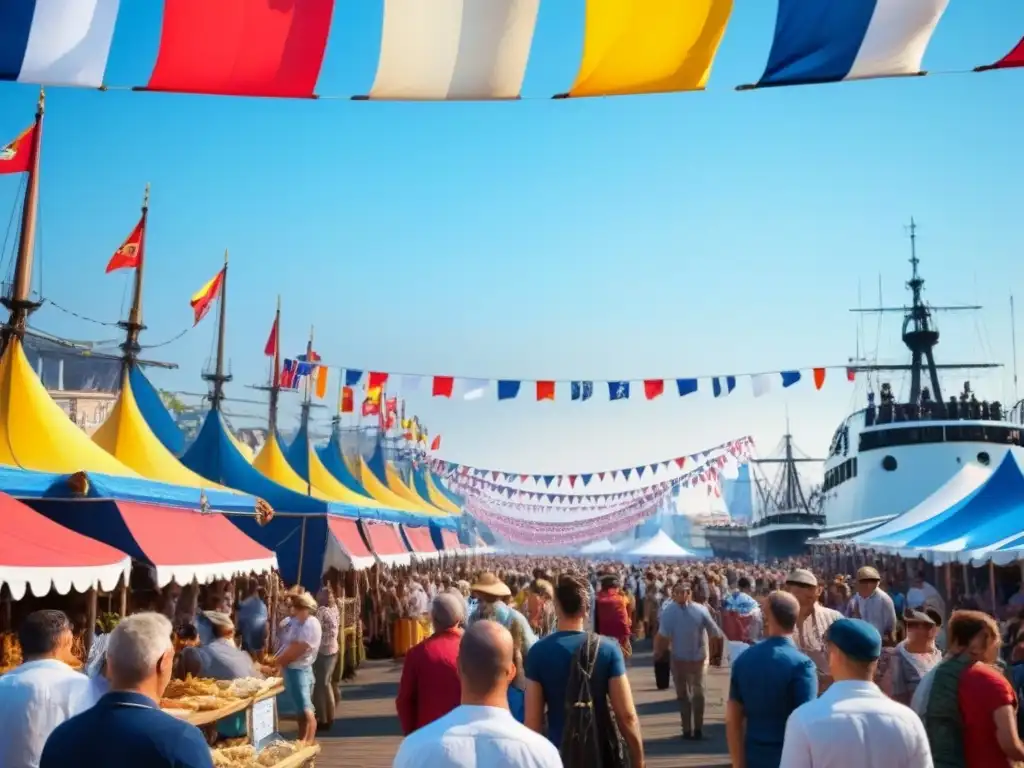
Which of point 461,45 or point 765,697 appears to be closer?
point 765,697

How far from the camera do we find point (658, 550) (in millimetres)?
53906

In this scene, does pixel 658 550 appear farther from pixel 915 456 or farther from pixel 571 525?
pixel 915 456

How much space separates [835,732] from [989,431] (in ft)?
123

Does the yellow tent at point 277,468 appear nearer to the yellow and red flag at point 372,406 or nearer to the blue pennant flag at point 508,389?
the blue pennant flag at point 508,389

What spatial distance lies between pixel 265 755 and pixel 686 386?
65.0 ft

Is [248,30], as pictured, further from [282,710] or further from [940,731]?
[282,710]

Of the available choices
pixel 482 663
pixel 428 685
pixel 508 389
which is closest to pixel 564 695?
pixel 428 685

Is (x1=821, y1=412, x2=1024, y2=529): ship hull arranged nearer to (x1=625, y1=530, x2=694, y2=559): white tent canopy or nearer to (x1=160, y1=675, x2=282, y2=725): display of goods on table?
(x1=625, y1=530, x2=694, y2=559): white tent canopy

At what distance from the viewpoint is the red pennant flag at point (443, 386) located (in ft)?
87.2

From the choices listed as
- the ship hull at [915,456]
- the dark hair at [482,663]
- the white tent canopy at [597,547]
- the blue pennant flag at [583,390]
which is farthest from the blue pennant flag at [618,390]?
the white tent canopy at [597,547]

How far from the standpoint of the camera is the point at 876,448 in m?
39.7

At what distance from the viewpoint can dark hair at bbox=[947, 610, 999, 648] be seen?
187 inches

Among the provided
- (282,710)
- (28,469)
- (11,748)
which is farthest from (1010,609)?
(11,748)

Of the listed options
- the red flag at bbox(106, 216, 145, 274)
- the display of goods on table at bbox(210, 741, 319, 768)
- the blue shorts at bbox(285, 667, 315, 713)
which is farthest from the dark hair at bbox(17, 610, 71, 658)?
the red flag at bbox(106, 216, 145, 274)
